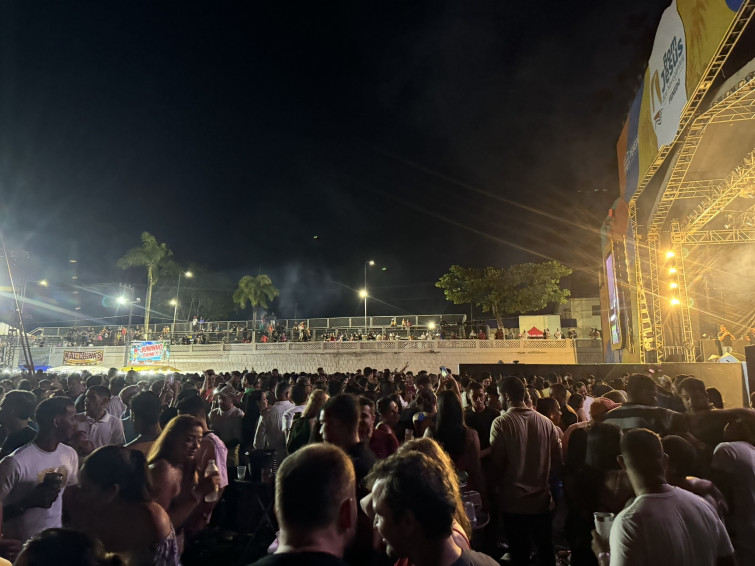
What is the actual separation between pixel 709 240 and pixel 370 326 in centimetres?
2045

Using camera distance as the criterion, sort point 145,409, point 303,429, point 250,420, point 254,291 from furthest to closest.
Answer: point 254,291, point 250,420, point 303,429, point 145,409

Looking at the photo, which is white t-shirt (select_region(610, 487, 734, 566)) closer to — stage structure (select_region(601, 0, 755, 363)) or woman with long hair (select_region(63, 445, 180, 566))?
woman with long hair (select_region(63, 445, 180, 566))

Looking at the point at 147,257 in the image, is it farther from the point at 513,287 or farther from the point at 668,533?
the point at 668,533

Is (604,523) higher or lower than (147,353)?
lower

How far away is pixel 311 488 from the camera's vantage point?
1.63 metres

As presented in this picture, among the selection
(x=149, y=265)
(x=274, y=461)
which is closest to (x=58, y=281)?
(x=149, y=265)

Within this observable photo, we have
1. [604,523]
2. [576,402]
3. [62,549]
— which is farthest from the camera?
[576,402]

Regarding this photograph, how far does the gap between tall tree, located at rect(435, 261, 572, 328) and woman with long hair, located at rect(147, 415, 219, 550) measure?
31627mm

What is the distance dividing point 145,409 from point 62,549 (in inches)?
117

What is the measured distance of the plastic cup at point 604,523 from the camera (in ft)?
8.48

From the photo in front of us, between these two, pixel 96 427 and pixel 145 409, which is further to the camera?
pixel 96 427

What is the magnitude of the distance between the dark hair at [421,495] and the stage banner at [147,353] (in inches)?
1008

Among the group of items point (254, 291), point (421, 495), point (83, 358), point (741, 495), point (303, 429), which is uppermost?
point (254, 291)

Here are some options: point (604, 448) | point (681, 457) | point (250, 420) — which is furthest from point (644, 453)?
point (250, 420)
